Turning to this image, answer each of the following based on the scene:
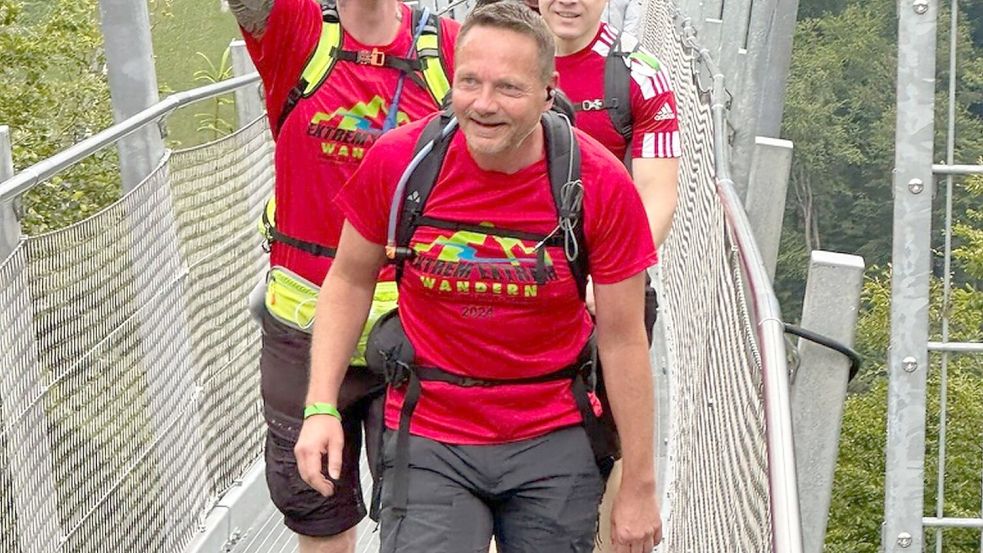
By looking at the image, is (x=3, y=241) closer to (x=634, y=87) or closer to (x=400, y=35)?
(x=400, y=35)

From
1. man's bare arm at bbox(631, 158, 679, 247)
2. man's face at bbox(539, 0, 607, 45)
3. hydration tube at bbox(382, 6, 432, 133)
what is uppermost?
man's face at bbox(539, 0, 607, 45)

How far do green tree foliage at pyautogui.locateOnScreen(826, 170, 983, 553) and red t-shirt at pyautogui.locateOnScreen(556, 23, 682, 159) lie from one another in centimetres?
2356

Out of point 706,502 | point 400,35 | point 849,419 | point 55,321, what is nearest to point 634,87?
point 400,35

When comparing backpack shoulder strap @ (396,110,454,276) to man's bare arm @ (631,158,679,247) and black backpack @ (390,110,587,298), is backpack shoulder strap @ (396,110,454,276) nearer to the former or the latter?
black backpack @ (390,110,587,298)

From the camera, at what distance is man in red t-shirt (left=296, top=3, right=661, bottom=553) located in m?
3.32

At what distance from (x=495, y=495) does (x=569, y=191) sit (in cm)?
60

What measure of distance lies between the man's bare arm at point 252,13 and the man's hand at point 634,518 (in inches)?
48.0

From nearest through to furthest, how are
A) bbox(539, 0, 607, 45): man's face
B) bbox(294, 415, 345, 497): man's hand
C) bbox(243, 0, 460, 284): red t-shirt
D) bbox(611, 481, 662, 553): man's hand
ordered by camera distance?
1. bbox(294, 415, 345, 497): man's hand
2. bbox(611, 481, 662, 553): man's hand
3. bbox(243, 0, 460, 284): red t-shirt
4. bbox(539, 0, 607, 45): man's face

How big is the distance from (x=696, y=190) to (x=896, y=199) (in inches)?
44.0

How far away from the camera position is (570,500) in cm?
350

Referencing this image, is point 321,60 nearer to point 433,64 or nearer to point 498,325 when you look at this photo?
point 433,64

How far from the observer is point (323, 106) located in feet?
13.1

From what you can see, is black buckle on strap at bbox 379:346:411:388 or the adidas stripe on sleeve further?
the adidas stripe on sleeve

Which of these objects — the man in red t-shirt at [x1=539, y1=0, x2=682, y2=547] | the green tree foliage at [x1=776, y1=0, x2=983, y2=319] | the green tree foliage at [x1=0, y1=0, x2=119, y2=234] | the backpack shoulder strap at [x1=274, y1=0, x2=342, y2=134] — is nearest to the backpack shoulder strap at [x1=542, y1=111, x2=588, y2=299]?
the backpack shoulder strap at [x1=274, y1=0, x2=342, y2=134]
